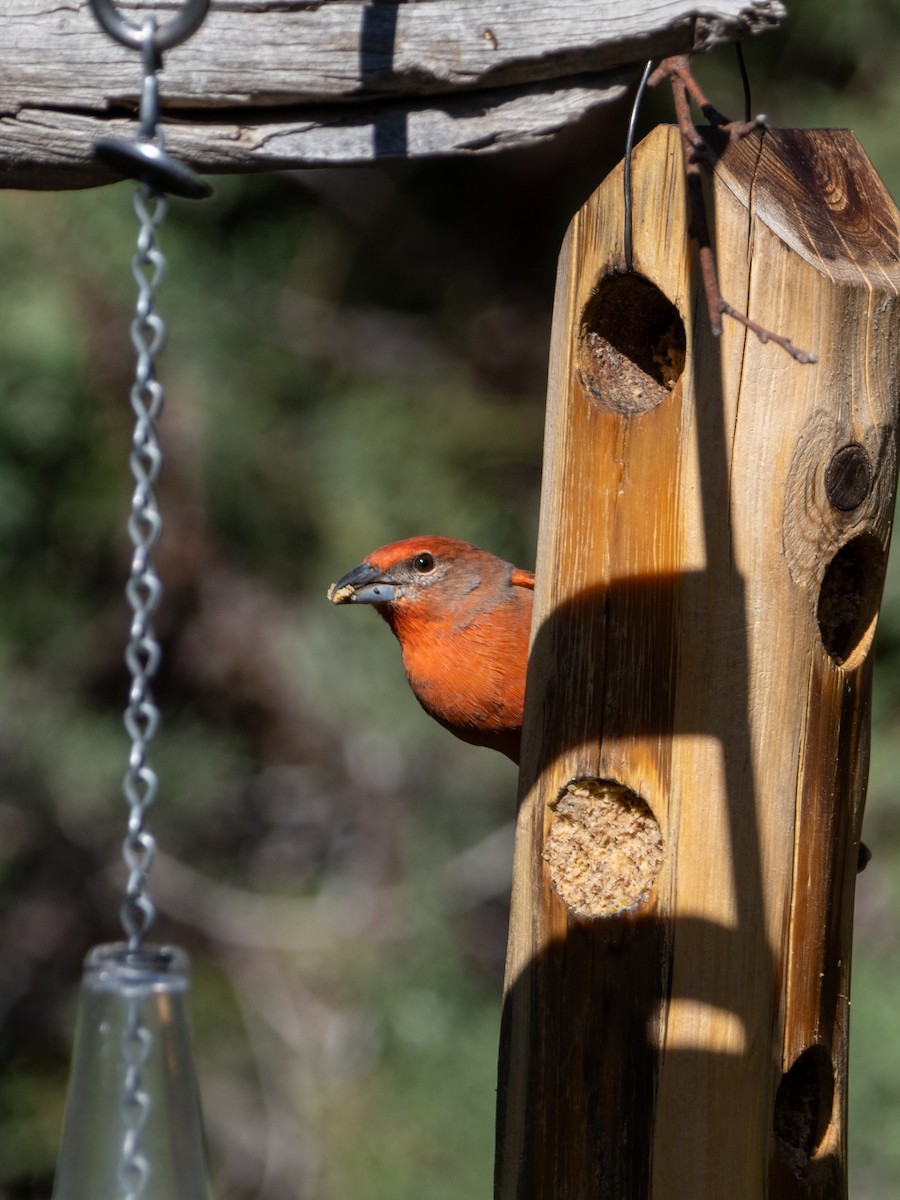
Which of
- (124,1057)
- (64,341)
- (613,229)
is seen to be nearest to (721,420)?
(613,229)

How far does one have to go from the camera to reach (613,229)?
2.63 metres

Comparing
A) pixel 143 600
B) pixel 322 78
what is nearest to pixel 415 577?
pixel 322 78

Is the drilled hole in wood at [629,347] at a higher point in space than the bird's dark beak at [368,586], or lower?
higher

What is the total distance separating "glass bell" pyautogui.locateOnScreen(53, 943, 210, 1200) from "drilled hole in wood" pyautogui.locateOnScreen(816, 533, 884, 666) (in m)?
1.40

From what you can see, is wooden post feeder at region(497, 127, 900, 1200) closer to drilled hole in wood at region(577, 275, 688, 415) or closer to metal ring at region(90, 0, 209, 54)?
drilled hole in wood at region(577, 275, 688, 415)

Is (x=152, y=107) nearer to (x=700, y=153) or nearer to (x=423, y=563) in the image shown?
(x=700, y=153)

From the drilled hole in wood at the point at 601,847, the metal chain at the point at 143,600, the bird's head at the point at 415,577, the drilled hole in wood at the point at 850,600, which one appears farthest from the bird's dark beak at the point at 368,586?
the metal chain at the point at 143,600

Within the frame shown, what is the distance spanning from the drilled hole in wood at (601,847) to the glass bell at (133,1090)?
3.29 ft

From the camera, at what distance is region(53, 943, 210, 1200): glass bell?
174 cm

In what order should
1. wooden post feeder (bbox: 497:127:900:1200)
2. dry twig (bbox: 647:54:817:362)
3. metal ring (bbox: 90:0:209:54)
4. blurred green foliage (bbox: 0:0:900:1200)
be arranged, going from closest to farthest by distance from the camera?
metal ring (bbox: 90:0:209:54) → dry twig (bbox: 647:54:817:362) → wooden post feeder (bbox: 497:127:900:1200) → blurred green foliage (bbox: 0:0:900:1200)

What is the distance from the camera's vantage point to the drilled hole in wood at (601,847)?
2.61 metres

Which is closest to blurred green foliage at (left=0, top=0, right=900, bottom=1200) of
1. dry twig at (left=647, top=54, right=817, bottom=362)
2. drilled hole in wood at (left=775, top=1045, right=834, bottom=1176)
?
drilled hole in wood at (left=775, top=1045, right=834, bottom=1176)

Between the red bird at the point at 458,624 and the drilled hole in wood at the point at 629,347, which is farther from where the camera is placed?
the red bird at the point at 458,624

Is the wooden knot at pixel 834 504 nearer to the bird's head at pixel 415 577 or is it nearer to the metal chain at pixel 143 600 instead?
the metal chain at pixel 143 600
